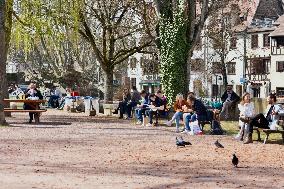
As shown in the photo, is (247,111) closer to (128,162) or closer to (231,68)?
A: (128,162)

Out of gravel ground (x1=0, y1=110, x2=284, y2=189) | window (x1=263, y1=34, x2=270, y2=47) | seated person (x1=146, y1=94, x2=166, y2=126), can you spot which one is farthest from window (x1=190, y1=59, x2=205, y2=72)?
gravel ground (x1=0, y1=110, x2=284, y2=189)

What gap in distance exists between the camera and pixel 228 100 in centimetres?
2814

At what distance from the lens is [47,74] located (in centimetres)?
5578

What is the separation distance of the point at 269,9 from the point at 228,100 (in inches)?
1716

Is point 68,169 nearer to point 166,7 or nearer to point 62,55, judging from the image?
point 166,7

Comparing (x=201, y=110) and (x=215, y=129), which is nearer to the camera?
(x=215, y=129)

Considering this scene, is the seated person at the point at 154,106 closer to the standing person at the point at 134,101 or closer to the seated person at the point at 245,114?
the standing person at the point at 134,101

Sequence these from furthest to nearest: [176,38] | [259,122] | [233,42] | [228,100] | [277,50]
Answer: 1. [233,42]
2. [277,50]
3. [176,38]
4. [228,100]
5. [259,122]

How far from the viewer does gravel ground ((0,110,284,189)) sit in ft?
34.5

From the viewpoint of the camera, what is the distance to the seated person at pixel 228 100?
28084 mm

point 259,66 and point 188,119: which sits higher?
point 259,66

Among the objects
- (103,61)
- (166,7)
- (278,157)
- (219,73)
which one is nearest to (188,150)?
(278,157)

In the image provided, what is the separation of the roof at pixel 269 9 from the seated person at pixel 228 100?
41.3m

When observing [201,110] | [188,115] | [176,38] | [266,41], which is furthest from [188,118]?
[266,41]
